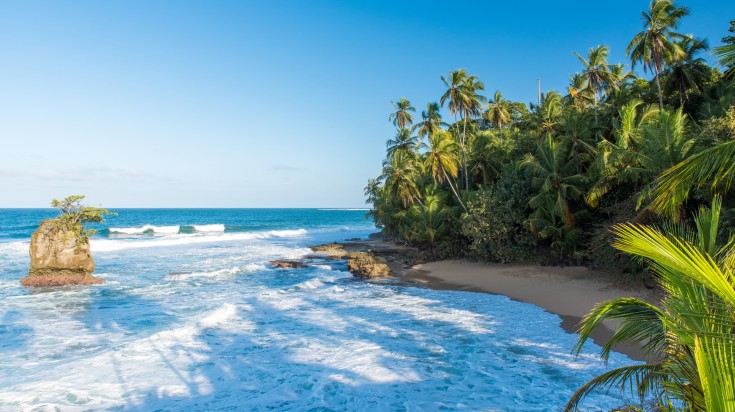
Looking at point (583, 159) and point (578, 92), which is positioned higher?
point (578, 92)

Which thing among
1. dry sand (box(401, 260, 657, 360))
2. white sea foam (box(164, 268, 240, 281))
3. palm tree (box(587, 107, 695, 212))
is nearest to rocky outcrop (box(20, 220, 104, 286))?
white sea foam (box(164, 268, 240, 281))

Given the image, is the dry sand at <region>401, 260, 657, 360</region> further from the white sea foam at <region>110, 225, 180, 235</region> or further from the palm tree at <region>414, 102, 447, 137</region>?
the white sea foam at <region>110, 225, 180, 235</region>

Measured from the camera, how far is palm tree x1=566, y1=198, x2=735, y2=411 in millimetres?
2260

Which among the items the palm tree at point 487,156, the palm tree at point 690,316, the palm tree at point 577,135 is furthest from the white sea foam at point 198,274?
the palm tree at point 690,316

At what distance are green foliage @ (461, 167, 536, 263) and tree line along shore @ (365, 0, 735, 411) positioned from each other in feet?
0.26

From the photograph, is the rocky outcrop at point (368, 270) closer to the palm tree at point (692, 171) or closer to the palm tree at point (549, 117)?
the palm tree at point (549, 117)

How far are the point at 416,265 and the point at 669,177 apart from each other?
82.0 feet

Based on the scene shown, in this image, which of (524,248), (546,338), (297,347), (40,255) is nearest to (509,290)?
(524,248)

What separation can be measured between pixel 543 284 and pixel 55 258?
2701cm

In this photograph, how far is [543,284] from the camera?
19.9 meters

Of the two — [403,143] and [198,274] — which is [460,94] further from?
[198,274]

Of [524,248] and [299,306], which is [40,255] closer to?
[299,306]

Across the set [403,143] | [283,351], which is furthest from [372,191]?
[283,351]

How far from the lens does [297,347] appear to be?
12.6 m
